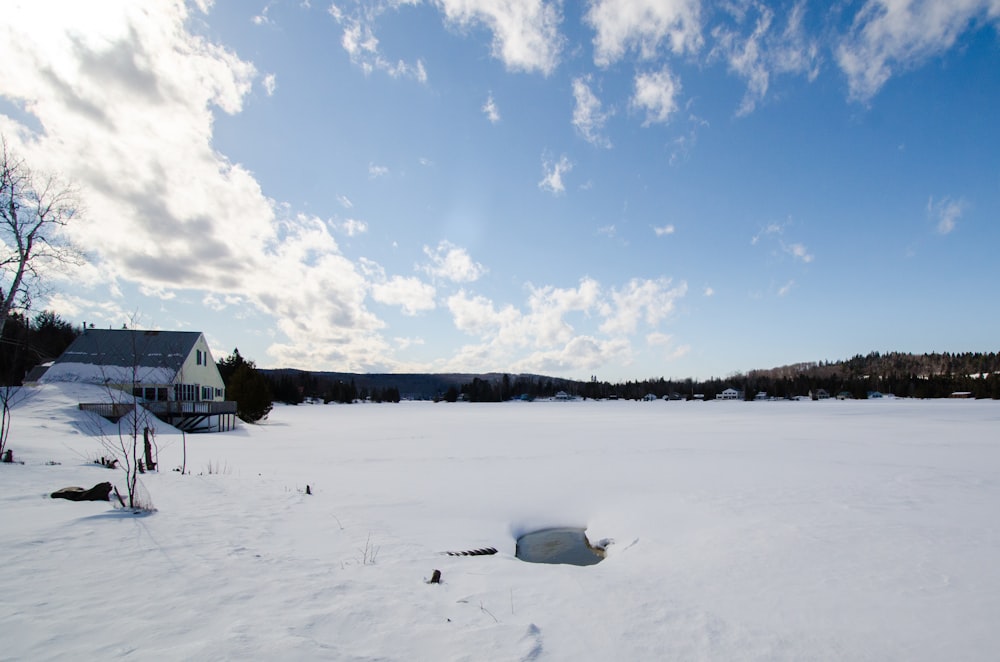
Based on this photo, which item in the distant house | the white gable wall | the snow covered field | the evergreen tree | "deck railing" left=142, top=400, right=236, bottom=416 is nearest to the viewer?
the snow covered field

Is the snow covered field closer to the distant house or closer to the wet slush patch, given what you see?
the wet slush patch

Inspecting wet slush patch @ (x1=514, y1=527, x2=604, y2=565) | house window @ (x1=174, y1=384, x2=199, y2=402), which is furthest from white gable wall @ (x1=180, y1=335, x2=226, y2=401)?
wet slush patch @ (x1=514, y1=527, x2=604, y2=565)

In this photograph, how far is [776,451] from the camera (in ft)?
68.6

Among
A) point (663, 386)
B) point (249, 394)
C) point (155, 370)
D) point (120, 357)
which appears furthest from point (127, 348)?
point (663, 386)

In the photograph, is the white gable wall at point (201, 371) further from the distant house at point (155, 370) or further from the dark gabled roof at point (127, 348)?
the dark gabled roof at point (127, 348)

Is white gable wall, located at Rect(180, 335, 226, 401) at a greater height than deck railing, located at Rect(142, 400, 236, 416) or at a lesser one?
greater

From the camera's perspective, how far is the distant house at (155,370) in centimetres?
2989

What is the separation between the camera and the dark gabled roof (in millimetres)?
33094

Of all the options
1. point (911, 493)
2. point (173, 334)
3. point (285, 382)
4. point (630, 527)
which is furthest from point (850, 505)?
point (285, 382)

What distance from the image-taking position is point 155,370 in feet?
108

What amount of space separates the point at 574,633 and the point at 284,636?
3.06 metres

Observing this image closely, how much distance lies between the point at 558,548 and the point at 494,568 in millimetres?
2423

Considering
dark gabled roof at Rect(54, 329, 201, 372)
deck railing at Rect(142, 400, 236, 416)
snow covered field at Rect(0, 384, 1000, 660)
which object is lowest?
snow covered field at Rect(0, 384, 1000, 660)

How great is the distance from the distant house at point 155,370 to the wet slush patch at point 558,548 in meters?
27.1
